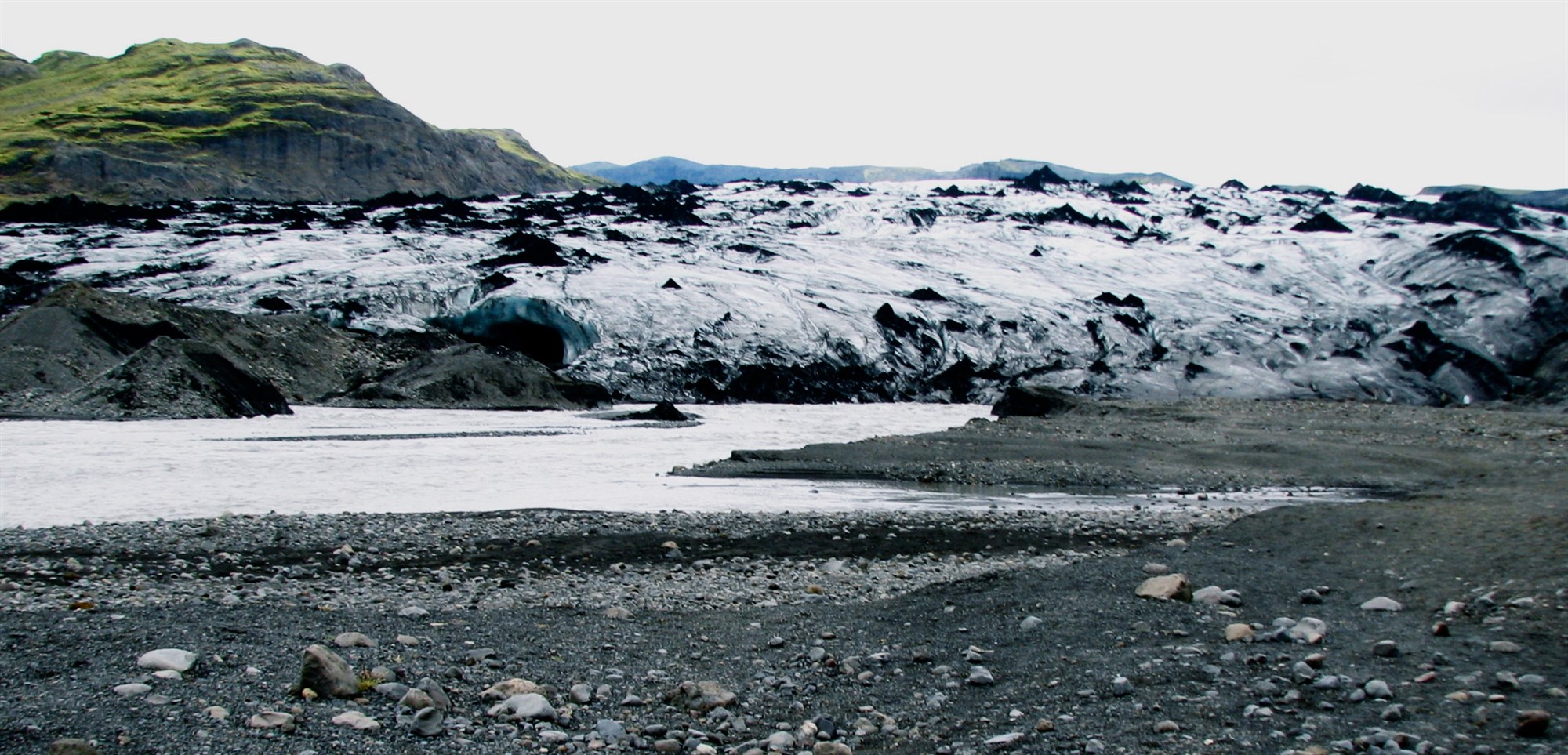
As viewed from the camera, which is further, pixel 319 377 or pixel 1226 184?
pixel 1226 184

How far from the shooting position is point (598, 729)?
16.1 ft

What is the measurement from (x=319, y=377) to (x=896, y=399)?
1943 cm

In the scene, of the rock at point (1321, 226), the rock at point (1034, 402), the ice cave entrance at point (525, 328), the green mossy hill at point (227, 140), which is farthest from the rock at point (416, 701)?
the green mossy hill at point (227, 140)

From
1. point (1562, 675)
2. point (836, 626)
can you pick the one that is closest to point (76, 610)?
point (836, 626)

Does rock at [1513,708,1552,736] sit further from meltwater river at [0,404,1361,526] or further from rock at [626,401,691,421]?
rock at [626,401,691,421]

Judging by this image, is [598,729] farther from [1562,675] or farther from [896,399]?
[896,399]

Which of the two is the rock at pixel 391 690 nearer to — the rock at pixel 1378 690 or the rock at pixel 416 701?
the rock at pixel 416 701

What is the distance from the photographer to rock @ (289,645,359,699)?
5059mm

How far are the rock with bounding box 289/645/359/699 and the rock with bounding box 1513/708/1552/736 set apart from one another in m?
4.88

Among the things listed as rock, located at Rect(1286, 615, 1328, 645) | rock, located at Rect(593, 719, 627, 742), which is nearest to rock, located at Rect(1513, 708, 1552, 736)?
rock, located at Rect(1286, 615, 1328, 645)

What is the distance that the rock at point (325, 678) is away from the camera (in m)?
5.06

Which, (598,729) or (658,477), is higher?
(598,729)

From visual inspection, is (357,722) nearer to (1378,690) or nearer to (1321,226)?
(1378,690)

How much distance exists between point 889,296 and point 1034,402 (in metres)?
15.7
